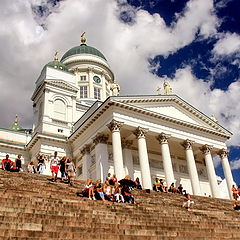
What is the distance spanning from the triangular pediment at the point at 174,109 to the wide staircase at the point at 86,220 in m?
17.3

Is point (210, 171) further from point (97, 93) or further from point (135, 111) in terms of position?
point (97, 93)

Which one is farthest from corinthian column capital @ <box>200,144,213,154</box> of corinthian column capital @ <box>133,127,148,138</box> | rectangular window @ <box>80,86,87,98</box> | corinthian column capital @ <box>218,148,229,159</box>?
rectangular window @ <box>80,86,87,98</box>

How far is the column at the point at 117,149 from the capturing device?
24.9 metres

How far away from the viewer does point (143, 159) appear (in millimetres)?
26703

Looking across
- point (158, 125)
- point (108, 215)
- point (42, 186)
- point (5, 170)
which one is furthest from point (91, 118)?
point (108, 215)

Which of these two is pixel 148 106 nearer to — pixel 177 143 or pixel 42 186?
pixel 177 143

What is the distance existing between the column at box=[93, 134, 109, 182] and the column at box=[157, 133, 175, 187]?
5.50 m

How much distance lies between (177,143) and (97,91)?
826 inches

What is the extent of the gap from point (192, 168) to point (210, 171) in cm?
303

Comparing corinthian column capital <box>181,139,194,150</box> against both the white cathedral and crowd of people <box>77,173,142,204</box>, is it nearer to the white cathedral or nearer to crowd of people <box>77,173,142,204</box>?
the white cathedral

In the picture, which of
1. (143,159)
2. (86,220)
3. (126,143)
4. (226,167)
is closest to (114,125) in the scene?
(143,159)

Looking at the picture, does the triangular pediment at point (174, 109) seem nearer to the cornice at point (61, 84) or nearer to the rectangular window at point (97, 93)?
the cornice at point (61, 84)

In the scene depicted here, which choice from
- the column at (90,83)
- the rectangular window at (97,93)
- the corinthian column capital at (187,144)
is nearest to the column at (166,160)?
the corinthian column capital at (187,144)

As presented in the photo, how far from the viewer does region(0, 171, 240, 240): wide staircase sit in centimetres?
773
